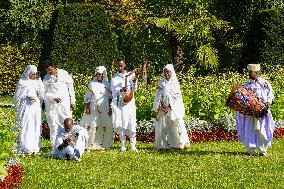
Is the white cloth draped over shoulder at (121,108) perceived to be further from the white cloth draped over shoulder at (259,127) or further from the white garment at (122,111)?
the white cloth draped over shoulder at (259,127)

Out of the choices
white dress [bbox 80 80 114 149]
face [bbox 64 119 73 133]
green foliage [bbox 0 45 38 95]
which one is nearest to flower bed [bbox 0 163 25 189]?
face [bbox 64 119 73 133]

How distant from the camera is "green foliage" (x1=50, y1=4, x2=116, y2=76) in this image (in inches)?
786

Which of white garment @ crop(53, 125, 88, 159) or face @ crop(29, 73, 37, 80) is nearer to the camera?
white garment @ crop(53, 125, 88, 159)

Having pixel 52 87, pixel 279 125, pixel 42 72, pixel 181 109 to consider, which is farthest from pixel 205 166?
pixel 42 72

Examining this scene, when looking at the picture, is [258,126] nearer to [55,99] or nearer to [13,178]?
[55,99]

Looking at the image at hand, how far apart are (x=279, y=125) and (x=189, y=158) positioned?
5.44 meters

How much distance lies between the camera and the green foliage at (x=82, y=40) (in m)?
20.0

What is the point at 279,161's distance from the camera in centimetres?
1086

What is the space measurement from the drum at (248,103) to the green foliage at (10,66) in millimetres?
19022

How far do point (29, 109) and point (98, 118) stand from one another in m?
1.44

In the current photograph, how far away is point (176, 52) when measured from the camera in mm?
26078

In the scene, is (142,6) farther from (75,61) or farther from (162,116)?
(162,116)

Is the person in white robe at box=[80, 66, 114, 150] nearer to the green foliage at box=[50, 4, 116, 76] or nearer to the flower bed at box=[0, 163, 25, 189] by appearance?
the flower bed at box=[0, 163, 25, 189]

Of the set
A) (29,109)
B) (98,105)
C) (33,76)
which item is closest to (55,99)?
(29,109)
